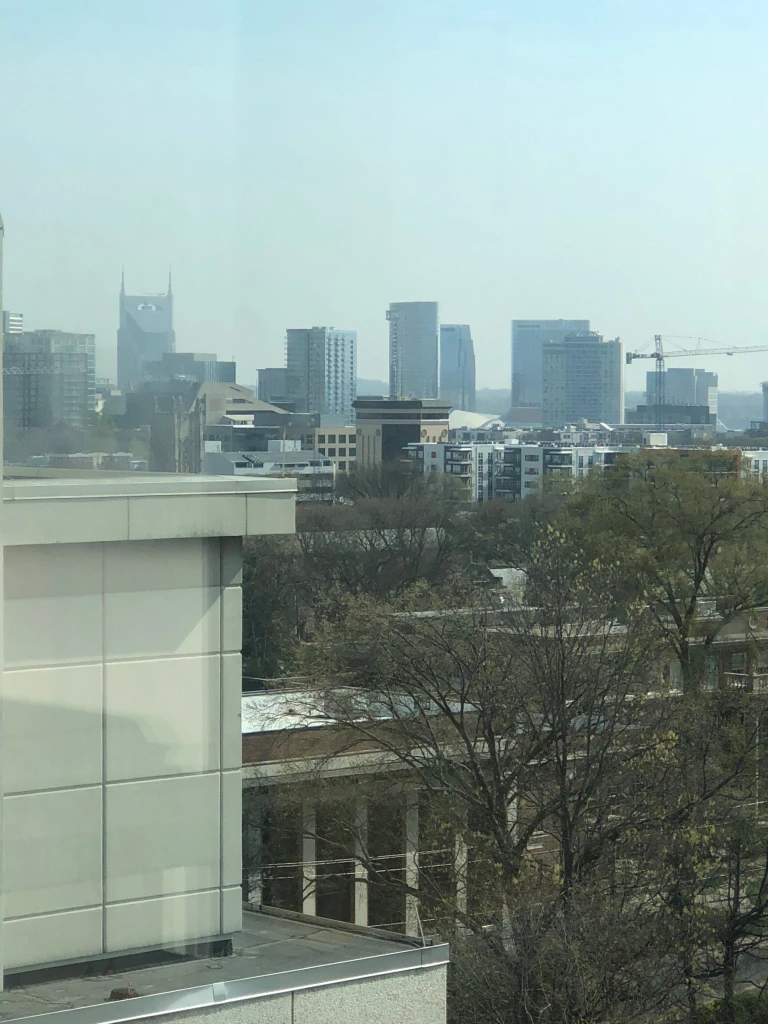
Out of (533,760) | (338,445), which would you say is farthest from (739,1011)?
(338,445)

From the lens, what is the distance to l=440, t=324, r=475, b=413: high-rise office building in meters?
18.2

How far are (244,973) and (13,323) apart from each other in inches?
26.6

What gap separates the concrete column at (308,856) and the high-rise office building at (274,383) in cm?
354

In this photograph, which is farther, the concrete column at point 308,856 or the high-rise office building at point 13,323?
the concrete column at point 308,856

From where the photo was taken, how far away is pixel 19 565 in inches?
45.5

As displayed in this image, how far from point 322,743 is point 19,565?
3.95 m

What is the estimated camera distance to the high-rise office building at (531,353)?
18844 mm

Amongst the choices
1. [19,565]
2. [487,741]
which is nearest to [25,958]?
[19,565]

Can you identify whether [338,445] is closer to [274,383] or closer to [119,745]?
[274,383]

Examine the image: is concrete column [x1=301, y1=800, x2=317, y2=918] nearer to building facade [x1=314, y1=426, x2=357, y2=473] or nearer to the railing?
the railing

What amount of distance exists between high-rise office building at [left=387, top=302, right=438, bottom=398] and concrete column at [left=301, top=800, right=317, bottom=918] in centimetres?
1194

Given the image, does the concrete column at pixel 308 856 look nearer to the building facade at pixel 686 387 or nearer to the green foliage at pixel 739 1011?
the green foliage at pixel 739 1011

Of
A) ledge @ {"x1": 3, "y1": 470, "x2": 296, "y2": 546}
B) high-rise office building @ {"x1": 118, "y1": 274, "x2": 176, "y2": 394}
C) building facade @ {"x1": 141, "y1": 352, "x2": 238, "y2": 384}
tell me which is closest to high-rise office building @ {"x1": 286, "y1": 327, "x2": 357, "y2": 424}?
building facade @ {"x1": 141, "y1": 352, "x2": 238, "y2": 384}

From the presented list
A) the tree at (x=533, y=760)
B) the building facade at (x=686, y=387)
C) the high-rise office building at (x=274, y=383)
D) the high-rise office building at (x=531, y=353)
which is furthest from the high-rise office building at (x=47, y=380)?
the building facade at (x=686, y=387)
